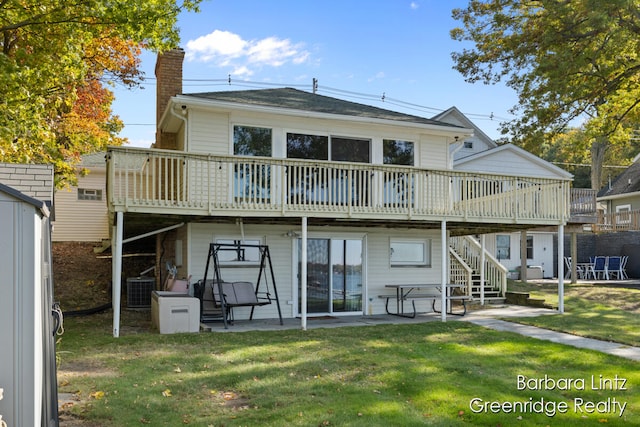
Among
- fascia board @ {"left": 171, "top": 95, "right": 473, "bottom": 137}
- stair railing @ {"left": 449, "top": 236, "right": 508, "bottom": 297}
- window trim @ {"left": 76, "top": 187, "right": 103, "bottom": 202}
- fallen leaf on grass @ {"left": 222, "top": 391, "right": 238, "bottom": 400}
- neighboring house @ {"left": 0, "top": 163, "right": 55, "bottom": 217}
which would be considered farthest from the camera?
window trim @ {"left": 76, "top": 187, "right": 103, "bottom": 202}

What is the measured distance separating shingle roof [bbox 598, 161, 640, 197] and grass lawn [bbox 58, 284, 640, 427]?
25.3m

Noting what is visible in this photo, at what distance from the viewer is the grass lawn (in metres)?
5.87

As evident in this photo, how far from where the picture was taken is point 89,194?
2370 centimetres

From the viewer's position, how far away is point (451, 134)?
15.2 metres

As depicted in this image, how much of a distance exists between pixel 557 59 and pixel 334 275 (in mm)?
9331

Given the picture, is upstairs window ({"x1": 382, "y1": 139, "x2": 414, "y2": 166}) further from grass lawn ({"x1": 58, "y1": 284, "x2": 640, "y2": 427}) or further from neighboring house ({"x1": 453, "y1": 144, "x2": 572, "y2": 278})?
neighboring house ({"x1": 453, "y1": 144, "x2": 572, "y2": 278})

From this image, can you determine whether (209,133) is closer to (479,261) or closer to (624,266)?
(479,261)

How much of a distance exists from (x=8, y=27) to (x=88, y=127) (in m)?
7.42

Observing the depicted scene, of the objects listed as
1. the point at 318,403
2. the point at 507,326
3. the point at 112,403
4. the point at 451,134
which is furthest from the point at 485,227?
the point at 112,403

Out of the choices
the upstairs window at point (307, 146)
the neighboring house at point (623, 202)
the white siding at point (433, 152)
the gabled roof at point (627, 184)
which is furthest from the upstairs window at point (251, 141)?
the gabled roof at point (627, 184)

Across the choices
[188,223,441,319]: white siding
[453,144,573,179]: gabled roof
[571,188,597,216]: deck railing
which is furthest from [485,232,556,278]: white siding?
[188,223,441,319]: white siding

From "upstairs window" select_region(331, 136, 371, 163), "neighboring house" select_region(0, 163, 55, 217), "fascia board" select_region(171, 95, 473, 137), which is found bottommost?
"neighboring house" select_region(0, 163, 55, 217)

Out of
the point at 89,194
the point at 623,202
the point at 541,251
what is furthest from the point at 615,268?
the point at 89,194

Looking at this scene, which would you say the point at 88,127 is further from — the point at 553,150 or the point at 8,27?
the point at 553,150
